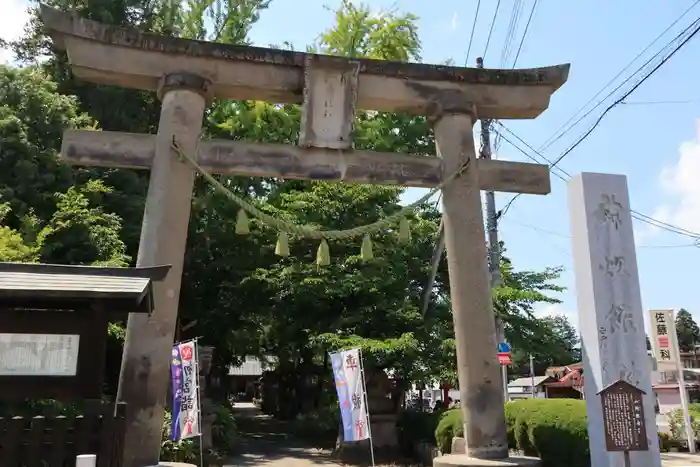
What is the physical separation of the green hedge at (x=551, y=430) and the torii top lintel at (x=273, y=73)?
17.7 ft

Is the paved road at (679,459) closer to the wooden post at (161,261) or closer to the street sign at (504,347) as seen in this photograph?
the street sign at (504,347)

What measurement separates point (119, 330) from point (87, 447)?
7638 millimetres

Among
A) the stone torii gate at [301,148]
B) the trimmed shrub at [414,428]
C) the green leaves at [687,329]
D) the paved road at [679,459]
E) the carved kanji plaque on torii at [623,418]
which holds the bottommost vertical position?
the paved road at [679,459]

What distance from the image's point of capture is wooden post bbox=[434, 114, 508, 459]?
7.93 metres

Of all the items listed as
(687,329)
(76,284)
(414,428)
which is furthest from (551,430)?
(687,329)

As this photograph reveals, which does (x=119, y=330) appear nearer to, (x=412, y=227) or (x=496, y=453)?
(x=412, y=227)

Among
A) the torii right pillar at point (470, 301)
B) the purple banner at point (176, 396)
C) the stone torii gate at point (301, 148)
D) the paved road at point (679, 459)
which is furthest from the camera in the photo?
the paved road at point (679, 459)

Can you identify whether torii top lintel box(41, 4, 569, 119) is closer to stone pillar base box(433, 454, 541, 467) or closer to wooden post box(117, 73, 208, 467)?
wooden post box(117, 73, 208, 467)

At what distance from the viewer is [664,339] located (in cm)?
1594

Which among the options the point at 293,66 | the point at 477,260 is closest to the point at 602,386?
the point at 477,260

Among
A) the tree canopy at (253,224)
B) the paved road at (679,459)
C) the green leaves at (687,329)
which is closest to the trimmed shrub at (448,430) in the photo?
the tree canopy at (253,224)

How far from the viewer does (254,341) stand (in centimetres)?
2497

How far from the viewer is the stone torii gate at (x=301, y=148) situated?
7.52m

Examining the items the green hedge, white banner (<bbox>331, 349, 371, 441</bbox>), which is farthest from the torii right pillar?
the green hedge
